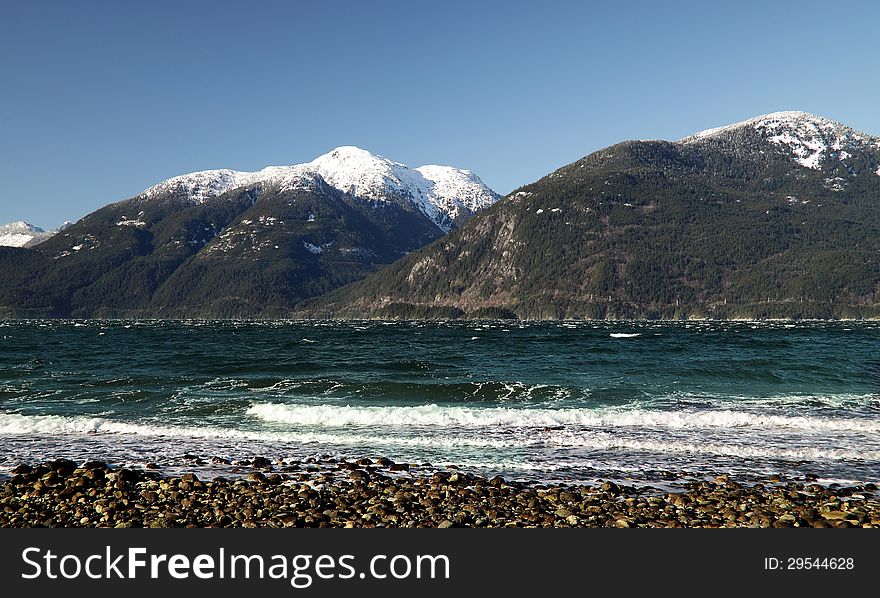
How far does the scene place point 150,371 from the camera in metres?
58.9

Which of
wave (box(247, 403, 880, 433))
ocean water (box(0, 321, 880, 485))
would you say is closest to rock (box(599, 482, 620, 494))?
ocean water (box(0, 321, 880, 485))

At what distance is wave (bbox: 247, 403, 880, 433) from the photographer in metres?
30.5

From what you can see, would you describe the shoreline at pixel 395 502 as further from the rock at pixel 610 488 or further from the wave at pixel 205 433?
the wave at pixel 205 433

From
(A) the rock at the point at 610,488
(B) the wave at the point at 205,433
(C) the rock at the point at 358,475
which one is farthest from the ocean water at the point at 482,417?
(C) the rock at the point at 358,475

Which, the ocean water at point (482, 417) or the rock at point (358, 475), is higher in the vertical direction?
the rock at point (358, 475)

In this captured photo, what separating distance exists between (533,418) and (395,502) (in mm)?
17148

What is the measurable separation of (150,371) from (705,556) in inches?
2305

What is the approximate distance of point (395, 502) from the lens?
55.3ft

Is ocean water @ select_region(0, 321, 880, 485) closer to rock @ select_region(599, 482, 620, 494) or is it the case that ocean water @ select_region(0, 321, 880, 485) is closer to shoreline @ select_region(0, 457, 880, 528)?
rock @ select_region(599, 482, 620, 494)

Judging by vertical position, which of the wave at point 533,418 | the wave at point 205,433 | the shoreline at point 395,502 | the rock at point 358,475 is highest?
the shoreline at point 395,502

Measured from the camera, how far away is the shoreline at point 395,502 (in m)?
15.2

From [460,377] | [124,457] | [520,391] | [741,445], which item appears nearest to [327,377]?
[460,377]

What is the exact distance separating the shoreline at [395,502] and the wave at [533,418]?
37.4 feet

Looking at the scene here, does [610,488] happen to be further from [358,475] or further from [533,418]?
[533,418]
